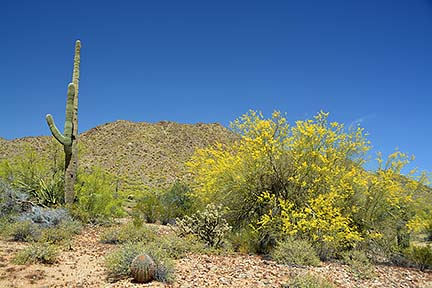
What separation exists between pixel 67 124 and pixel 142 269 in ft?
32.3

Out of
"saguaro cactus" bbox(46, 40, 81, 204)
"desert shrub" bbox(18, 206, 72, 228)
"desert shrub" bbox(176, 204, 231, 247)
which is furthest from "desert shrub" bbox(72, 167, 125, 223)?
"desert shrub" bbox(176, 204, 231, 247)

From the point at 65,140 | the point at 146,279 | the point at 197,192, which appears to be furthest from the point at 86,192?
the point at 146,279

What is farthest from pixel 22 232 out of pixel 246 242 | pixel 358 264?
pixel 358 264

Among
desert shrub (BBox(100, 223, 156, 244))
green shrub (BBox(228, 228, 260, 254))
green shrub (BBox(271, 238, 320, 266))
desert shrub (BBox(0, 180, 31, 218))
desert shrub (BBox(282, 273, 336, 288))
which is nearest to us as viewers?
desert shrub (BBox(282, 273, 336, 288))

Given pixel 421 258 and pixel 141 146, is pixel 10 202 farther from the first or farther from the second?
pixel 141 146

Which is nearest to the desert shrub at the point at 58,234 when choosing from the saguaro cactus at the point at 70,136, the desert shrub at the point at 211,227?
the saguaro cactus at the point at 70,136

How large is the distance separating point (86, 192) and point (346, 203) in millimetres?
10497

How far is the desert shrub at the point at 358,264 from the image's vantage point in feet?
29.4

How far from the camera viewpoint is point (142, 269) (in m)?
7.02

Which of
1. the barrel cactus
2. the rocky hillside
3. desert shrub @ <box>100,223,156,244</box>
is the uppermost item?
the rocky hillside

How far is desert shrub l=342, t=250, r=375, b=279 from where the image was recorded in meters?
8.97

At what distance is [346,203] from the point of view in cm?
1125

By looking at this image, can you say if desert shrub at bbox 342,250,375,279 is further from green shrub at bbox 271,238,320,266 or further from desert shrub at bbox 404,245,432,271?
desert shrub at bbox 404,245,432,271

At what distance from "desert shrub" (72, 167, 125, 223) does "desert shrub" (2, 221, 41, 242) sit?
129 inches
